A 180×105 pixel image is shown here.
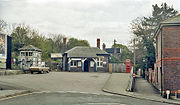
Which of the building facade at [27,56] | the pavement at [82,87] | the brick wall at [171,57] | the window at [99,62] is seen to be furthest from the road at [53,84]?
the window at [99,62]

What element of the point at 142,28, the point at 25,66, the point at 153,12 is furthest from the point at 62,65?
the point at 153,12

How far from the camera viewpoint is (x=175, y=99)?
57.6 feet

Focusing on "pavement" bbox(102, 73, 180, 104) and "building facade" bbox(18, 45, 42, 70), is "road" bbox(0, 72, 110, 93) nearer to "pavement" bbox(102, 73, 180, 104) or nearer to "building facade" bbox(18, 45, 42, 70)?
"pavement" bbox(102, 73, 180, 104)

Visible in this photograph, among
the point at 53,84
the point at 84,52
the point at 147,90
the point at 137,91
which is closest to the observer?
the point at 137,91

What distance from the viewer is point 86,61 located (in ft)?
149

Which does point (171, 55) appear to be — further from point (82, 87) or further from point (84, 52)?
point (84, 52)

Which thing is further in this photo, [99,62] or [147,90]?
[99,62]

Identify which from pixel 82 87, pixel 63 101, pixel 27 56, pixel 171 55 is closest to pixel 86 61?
pixel 27 56

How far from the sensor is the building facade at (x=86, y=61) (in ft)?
145

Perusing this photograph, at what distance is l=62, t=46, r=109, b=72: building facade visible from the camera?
145ft

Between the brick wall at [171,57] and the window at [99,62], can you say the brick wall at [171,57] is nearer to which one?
the brick wall at [171,57]

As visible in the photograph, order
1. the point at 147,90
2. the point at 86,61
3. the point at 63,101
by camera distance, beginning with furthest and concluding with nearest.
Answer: the point at 86,61 → the point at 147,90 → the point at 63,101

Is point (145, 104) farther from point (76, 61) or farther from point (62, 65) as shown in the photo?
point (62, 65)

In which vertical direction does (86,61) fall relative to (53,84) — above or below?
above
